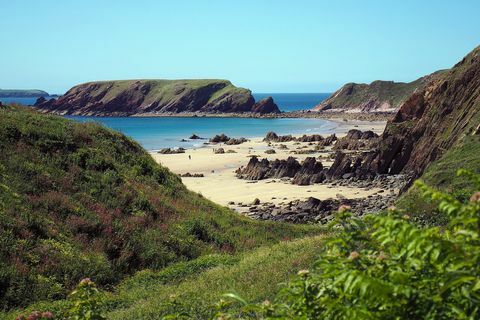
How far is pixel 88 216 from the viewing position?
19.4m

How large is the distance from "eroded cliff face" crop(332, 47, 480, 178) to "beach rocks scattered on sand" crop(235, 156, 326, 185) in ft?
10.4

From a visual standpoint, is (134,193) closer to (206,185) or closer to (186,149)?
(206,185)

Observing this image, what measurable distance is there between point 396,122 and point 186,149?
142ft

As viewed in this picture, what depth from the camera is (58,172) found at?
2152 centimetres

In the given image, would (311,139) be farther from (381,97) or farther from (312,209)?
(381,97)

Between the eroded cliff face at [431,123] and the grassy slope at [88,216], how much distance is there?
48.5 ft

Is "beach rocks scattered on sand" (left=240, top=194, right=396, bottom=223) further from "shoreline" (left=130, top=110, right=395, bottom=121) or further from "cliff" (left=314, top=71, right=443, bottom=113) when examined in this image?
"cliff" (left=314, top=71, right=443, bottom=113)

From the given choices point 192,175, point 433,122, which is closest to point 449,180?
point 433,122

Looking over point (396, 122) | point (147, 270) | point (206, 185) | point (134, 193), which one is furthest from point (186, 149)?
point (147, 270)

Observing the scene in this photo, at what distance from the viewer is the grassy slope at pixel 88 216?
51.0 ft

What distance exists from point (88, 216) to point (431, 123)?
29208 mm

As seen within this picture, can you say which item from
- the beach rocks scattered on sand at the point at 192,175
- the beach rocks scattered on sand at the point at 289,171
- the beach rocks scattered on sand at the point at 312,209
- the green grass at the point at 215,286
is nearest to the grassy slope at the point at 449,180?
the green grass at the point at 215,286

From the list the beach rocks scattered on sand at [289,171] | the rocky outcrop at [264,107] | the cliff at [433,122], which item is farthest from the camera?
the rocky outcrop at [264,107]

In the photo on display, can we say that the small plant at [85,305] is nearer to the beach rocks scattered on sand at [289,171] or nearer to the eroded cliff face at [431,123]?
the eroded cliff face at [431,123]
